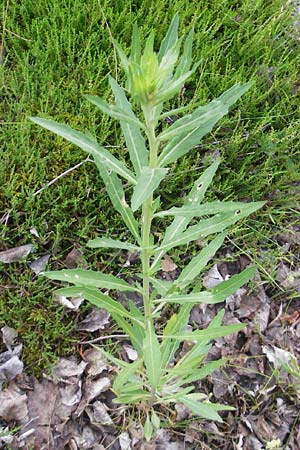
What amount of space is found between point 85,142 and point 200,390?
1422 millimetres

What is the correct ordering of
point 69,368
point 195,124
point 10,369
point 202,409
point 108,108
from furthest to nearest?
point 69,368
point 10,369
point 202,409
point 195,124
point 108,108

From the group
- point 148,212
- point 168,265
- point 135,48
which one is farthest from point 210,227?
point 168,265

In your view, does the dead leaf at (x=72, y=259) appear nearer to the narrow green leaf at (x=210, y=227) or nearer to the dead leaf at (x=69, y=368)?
the dead leaf at (x=69, y=368)

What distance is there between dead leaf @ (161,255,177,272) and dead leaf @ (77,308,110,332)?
37 cm

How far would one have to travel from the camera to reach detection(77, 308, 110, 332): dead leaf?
245 cm

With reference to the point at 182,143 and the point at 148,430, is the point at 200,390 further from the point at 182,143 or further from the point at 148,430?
the point at 182,143

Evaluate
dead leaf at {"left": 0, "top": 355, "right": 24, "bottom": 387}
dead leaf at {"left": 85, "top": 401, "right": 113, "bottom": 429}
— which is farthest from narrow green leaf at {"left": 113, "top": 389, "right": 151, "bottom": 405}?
dead leaf at {"left": 0, "top": 355, "right": 24, "bottom": 387}

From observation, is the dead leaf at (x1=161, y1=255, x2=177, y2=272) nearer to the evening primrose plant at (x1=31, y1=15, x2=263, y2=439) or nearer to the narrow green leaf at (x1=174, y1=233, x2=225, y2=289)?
the evening primrose plant at (x1=31, y1=15, x2=263, y2=439)

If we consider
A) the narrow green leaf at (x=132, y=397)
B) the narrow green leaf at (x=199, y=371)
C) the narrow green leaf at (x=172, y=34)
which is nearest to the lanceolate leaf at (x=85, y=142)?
the narrow green leaf at (x=172, y=34)

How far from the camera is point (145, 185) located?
55.3 inches

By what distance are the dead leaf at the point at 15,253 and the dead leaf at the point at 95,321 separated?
408 millimetres

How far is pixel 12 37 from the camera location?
9.47 ft

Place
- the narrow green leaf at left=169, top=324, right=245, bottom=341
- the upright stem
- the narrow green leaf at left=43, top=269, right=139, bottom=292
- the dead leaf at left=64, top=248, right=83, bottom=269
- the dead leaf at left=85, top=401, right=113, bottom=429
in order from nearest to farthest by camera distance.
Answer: the upright stem → the narrow green leaf at left=43, top=269, right=139, bottom=292 → the narrow green leaf at left=169, top=324, right=245, bottom=341 → the dead leaf at left=85, top=401, right=113, bottom=429 → the dead leaf at left=64, top=248, right=83, bottom=269

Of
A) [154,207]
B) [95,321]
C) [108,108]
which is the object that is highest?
[108,108]
